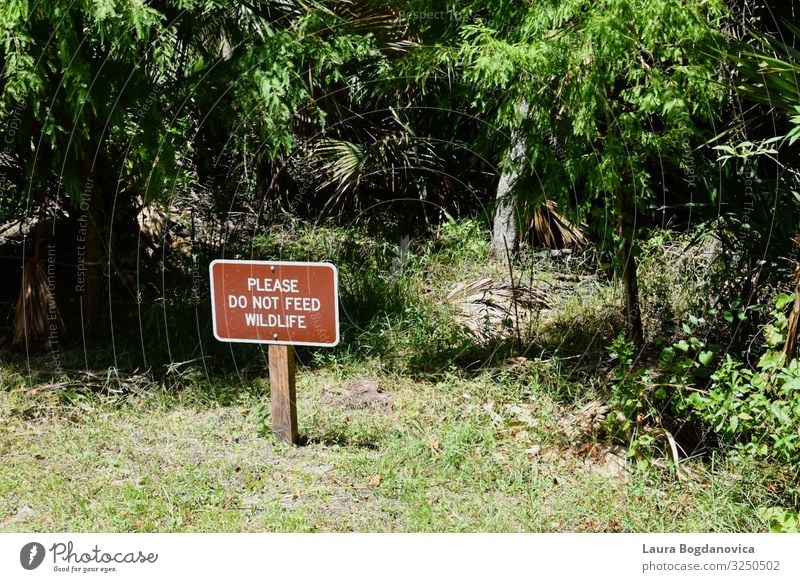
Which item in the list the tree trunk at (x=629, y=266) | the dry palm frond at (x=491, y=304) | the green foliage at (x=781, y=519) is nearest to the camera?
the green foliage at (x=781, y=519)

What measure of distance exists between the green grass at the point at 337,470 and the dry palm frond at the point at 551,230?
7.66 ft

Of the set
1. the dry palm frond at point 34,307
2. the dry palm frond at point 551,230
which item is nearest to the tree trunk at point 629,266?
the dry palm frond at point 551,230

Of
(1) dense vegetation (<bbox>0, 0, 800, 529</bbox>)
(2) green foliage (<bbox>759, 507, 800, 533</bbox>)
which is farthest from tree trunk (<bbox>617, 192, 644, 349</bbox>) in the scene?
(2) green foliage (<bbox>759, 507, 800, 533</bbox>)

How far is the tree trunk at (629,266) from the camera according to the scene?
5402mm

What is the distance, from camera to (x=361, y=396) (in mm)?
5594

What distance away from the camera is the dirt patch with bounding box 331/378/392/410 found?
5.47 meters

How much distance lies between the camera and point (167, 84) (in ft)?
19.6

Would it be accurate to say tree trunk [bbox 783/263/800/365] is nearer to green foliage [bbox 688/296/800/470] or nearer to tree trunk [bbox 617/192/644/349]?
green foliage [bbox 688/296/800/470]

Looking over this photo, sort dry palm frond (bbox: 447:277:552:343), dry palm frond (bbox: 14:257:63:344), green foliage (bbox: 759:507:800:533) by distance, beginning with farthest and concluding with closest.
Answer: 1. dry palm frond (bbox: 447:277:552:343)
2. dry palm frond (bbox: 14:257:63:344)
3. green foliage (bbox: 759:507:800:533)

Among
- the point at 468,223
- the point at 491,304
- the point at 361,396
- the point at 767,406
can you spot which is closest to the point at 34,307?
the point at 361,396

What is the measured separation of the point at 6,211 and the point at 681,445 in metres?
4.96

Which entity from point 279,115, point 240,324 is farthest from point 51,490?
point 279,115

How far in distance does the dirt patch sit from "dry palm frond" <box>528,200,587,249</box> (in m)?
2.41

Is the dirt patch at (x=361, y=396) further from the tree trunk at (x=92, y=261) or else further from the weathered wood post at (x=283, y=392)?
the tree trunk at (x=92, y=261)
